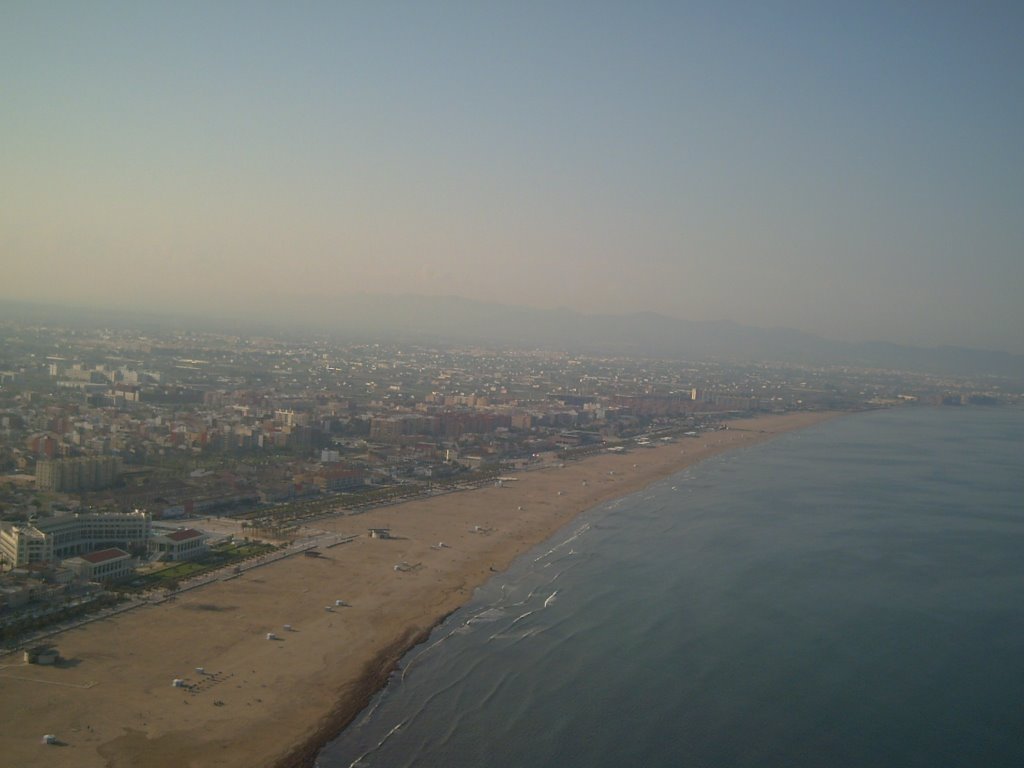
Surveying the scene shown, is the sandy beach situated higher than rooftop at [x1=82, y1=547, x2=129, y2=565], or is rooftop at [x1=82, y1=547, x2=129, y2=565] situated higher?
rooftop at [x1=82, y1=547, x2=129, y2=565]

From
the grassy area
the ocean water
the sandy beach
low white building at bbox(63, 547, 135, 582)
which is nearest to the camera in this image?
the sandy beach

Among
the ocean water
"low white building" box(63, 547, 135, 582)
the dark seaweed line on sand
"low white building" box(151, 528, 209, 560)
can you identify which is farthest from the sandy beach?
"low white building" box(151, 528, 209, 560)

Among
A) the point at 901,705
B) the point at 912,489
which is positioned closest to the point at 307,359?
the point at 912,489

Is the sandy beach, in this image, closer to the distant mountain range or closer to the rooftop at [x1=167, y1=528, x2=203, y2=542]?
the rooftop at [x1=167, y1=528, x2=203, y2=542]

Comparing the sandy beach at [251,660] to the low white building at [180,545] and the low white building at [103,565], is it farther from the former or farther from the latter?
the low white building at [180,545]

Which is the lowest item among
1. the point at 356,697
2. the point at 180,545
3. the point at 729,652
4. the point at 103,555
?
the point at 356,697

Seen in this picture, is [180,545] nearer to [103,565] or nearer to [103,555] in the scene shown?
[103,555]

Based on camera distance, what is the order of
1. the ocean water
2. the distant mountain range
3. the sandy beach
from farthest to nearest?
the distant mountain range
the ocean water
the sandy beach

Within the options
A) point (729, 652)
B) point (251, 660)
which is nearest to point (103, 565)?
point (251, 660)
